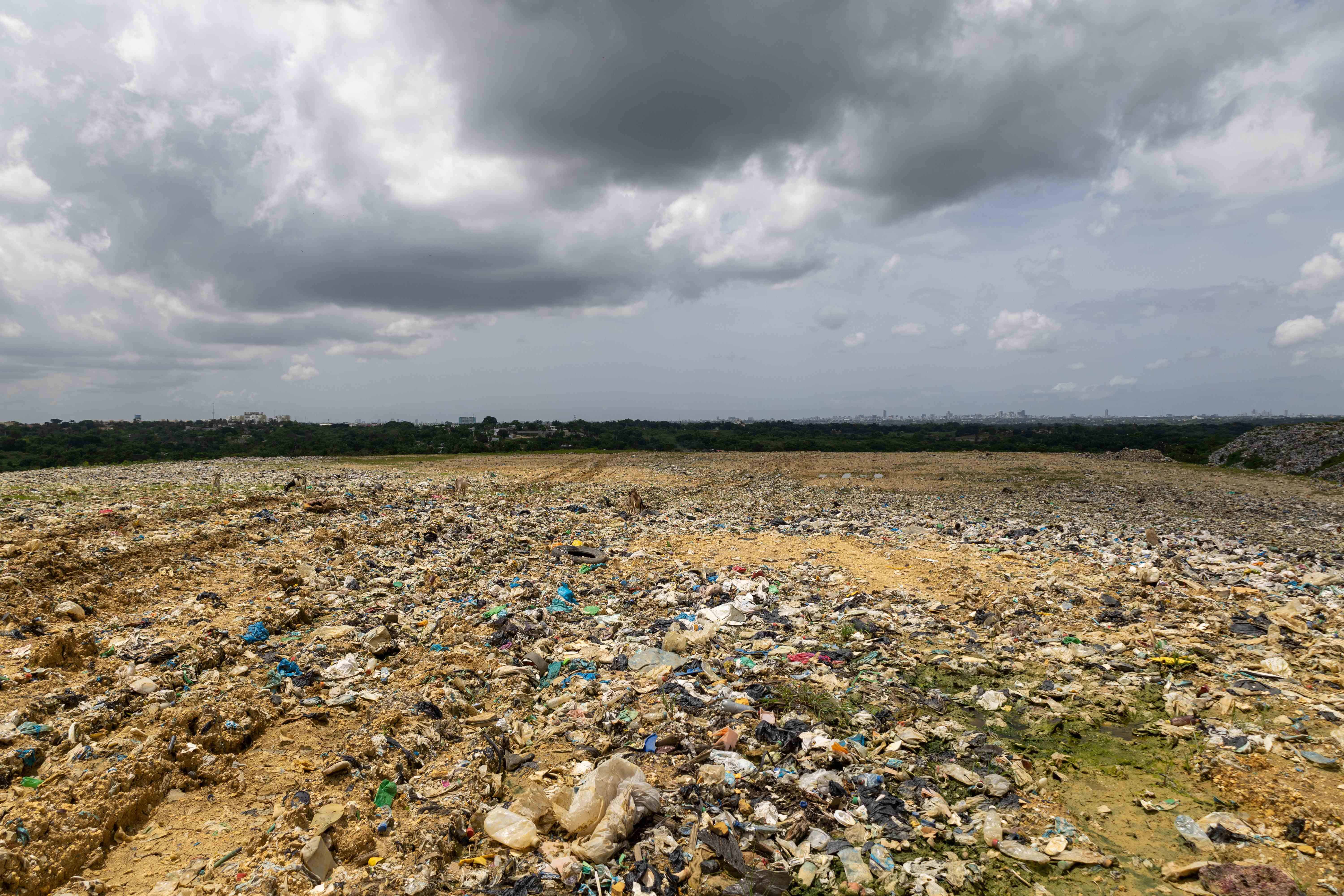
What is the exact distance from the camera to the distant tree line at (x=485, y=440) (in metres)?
35.6

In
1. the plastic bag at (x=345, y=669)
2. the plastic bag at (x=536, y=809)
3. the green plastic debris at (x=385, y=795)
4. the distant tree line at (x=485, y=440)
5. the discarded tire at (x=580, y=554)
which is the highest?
the distant tree line at (x=485, y=440)

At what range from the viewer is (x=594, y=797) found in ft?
11.0

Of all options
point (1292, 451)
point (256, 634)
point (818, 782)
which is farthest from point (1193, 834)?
point (1292, 451)

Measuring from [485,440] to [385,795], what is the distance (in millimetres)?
44791

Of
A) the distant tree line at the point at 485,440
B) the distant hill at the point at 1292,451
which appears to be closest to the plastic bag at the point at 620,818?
the distant hill at the point at 1292,451

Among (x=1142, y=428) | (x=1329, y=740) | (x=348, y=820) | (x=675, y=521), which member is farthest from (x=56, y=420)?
(x=1142, y=428)

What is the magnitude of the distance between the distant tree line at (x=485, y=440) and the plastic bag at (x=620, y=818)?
35.2 metres

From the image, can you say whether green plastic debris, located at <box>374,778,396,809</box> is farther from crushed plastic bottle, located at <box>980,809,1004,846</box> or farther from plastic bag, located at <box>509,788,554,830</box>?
crushed plastic bottle, located at <box>980,809,1004,846</box>

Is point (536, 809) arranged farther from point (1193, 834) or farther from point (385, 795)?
point (1193, 834)

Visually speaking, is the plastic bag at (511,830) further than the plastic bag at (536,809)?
No

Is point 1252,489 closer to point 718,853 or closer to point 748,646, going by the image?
point 748,646

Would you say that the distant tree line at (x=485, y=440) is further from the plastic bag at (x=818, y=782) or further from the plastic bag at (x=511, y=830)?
the plastic bag at (x=818, y=782)

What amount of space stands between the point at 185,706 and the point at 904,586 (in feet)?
25.8

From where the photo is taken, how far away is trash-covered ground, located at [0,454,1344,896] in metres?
3.07
